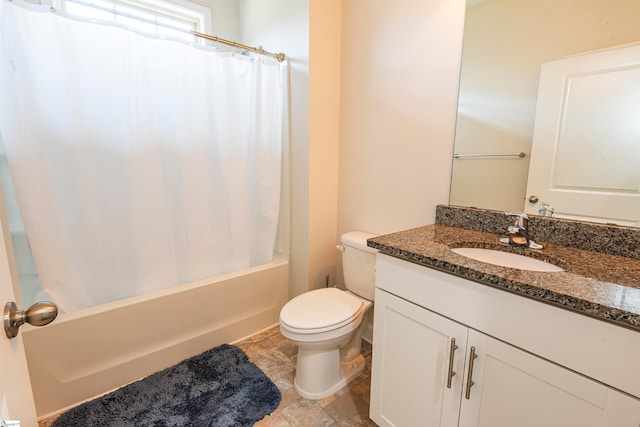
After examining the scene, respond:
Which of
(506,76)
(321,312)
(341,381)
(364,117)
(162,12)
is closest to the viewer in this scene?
(506,76)

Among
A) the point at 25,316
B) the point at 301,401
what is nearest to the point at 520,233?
the point at 301,401

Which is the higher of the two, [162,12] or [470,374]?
[162,12]

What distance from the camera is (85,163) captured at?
1380 mm

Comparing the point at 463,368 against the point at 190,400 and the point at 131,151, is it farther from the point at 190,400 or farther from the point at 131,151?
the point at 131,151

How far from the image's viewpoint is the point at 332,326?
4.46ft

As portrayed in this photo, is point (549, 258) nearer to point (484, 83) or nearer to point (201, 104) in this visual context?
point (484, 83)

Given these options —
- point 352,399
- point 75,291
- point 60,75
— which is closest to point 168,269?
point 75,291

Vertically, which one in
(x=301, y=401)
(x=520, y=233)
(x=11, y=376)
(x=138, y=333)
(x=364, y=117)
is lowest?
(x=301, y=401)

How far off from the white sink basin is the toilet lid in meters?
0.61

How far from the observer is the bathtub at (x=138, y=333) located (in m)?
1.32

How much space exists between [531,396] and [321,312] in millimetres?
861

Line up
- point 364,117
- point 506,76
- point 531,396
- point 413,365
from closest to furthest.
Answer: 1. point 531,396
2. point 413,365
3. point 506,76
4. point 364,117

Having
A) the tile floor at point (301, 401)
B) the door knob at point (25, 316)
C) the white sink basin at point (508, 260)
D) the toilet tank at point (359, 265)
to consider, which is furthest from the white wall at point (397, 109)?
the door knob at point (25, 316)

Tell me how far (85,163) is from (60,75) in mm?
382
